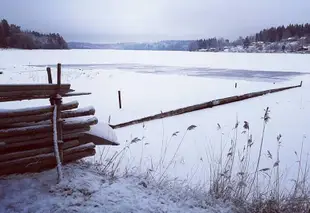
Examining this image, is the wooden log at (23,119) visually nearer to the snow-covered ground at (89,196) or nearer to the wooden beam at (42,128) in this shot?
the wooden beam at (42,128)

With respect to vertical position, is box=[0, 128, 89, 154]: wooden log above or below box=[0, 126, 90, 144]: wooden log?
below

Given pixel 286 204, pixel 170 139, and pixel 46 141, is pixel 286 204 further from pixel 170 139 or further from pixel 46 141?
Answer: pixel 170 139

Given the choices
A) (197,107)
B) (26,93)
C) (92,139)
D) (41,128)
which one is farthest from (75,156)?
(197,107)

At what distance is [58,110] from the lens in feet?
13.3

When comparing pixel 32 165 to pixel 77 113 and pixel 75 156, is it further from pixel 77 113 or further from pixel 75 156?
pixel 77 113

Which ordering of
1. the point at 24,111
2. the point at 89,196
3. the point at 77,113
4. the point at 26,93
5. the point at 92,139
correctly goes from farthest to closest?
the point at 92,139, the point at 77,113, the point at 26,93, the point at 24,111, the point at 89,196

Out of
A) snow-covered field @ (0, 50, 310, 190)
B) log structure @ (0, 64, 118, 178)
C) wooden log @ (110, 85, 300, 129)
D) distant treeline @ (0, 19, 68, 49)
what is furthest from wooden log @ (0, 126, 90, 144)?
distant treeline @ (0, 19, 68, 49)

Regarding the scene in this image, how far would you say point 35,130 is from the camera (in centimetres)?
390

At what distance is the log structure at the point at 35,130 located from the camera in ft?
12.4

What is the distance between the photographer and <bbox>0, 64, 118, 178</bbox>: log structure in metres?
3.77

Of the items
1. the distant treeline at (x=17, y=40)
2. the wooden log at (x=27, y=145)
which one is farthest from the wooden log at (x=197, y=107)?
the distant treeline at (x=17, y=40)

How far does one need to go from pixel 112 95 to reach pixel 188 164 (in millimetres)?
9263

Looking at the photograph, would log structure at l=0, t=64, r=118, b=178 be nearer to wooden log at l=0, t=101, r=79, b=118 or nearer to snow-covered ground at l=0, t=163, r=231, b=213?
wooden log at l=0, t=101, r=79, b=118

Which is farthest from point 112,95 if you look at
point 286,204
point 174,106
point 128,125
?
point 286,204
